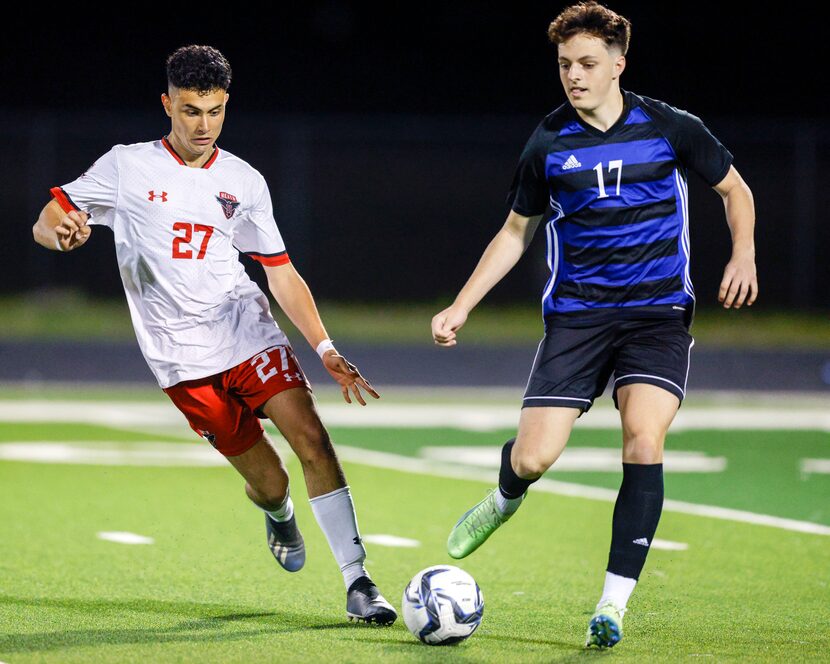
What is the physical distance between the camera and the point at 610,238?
588cm

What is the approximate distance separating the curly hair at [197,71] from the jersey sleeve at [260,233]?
49cm

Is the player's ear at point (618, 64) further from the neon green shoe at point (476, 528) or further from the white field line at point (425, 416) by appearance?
the white field line at point (425, 416)

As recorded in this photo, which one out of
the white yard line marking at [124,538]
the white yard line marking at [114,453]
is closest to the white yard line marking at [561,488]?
the white yard line marking at [114,453]

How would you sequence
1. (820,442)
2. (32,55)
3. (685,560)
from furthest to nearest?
(32,55) < (820,442) < (685,560)

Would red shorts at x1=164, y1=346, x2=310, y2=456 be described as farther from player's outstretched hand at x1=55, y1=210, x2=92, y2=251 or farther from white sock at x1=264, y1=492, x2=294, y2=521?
player's outstretched hand at x1=55, y1=210, x2=92, y2=251

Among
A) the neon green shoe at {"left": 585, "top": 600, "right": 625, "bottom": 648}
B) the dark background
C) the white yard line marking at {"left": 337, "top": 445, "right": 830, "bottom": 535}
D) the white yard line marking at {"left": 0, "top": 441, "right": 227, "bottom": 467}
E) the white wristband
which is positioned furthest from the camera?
the dark background

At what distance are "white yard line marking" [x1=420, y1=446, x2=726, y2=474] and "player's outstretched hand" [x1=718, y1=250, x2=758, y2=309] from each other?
17.3 feet

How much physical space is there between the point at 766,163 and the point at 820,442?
12.7m

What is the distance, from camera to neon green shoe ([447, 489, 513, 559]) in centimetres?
636

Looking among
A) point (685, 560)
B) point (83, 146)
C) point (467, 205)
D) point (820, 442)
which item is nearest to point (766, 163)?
point (467, 205)

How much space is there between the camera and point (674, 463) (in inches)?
448

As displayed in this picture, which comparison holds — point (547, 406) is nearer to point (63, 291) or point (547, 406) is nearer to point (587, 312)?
point (587, 312)

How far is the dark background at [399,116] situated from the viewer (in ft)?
78.0

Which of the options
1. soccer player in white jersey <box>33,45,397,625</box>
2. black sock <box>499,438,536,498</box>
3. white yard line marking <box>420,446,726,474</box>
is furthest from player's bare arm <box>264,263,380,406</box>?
white yard line marking <box>420,446,726,474</box>
